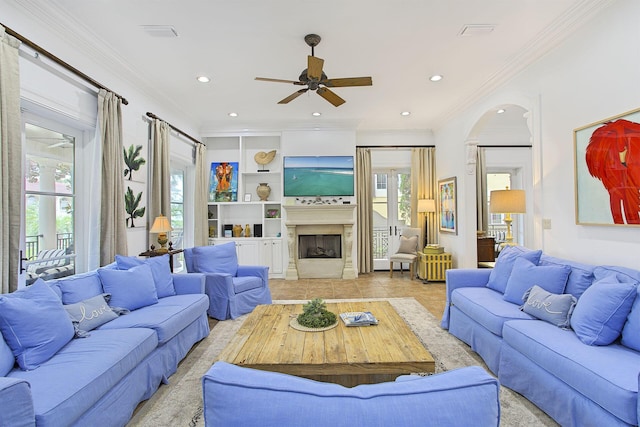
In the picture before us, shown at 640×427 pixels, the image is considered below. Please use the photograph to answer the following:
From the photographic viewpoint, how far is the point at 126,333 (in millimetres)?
2188

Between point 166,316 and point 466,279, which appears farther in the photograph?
point 466,279

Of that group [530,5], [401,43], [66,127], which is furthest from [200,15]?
[530,5]

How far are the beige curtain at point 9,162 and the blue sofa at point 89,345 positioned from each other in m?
0.32

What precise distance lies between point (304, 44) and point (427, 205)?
4114 millimetres

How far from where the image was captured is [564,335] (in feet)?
6.80

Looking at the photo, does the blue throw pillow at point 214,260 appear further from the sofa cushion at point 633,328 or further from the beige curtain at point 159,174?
the sofa cushion at point 633,328

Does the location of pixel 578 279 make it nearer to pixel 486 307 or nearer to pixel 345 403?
pixel 486 307

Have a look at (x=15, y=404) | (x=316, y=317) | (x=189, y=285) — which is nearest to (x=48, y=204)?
(x=189, y=285)

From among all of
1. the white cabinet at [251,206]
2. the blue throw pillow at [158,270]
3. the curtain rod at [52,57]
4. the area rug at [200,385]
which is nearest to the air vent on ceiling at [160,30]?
the curtain rod at [52,57]

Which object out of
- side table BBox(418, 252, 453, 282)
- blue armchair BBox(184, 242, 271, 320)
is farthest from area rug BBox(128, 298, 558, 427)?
side table BBox(418, 252, 453, 282)

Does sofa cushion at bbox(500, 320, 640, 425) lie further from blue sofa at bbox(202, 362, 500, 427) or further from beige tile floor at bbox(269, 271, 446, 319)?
beige tile floor at bbox(269, 271, 446, 319)

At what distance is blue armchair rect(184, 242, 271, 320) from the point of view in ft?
12.5

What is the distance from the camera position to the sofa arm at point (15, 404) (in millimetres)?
1268

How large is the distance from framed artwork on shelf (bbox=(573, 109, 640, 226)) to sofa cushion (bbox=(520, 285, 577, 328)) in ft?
2.58
